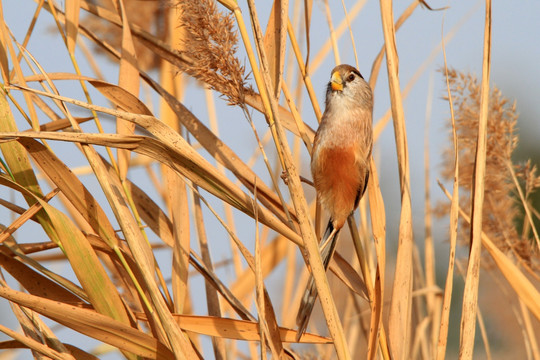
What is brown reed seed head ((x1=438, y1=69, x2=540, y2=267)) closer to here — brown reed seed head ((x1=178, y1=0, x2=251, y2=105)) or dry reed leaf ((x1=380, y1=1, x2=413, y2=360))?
dry reed leaf ((x1=380, y1=1, x2=413, y2=360))

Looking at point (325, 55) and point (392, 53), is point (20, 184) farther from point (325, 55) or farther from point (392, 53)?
point (325, 55)

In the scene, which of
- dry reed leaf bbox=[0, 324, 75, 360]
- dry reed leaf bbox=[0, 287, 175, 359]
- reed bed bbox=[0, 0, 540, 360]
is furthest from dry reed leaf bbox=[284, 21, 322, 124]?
dry reed leaf bbox=[0, 324, 75, 360]

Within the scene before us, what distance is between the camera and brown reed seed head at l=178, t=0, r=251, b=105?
120 cm

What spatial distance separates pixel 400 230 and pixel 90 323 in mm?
695

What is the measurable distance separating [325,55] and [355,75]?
0.23m

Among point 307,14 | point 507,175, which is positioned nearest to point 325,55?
point 307,14

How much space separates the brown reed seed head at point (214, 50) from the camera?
47.1 inches

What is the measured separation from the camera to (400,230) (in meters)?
1.29

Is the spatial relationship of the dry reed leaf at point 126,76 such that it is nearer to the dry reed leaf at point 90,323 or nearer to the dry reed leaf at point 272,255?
the dry reed leaf at point 90,323

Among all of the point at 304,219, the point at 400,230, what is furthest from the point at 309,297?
the point at 304,219

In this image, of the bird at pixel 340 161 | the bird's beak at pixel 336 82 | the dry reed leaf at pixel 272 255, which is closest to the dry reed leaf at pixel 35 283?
the dry reed leaf at pixel 272 255

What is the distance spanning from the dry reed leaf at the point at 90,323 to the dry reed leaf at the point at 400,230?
529 millimetres

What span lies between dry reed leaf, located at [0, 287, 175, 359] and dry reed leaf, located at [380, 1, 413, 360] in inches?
20.8

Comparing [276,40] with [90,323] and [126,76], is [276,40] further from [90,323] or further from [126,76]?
[90,323]
